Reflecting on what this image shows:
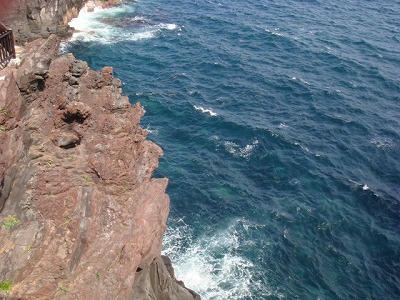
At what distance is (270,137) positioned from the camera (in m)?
62.8

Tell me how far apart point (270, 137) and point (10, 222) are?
4444 cm

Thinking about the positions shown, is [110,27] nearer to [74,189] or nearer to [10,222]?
[74,189]

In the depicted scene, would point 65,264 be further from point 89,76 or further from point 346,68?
point 346,68

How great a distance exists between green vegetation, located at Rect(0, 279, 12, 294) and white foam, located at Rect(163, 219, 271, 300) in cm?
2264

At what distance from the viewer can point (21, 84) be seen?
28.8 meters

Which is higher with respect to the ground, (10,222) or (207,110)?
(10,222)

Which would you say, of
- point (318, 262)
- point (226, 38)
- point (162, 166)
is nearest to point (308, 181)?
point (318, 262)

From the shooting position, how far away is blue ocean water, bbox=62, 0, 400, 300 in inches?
1763

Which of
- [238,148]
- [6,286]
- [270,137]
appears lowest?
[238,148]

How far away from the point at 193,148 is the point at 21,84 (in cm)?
3393

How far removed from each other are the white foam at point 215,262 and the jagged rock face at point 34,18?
47.2 metres

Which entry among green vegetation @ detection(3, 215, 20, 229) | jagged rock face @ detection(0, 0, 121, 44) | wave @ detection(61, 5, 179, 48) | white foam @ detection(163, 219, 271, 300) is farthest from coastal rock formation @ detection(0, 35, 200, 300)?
wave @ detection(61, 5, 179, 48)

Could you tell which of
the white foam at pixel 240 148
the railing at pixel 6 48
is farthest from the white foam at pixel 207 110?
the railing at pixel 6 48

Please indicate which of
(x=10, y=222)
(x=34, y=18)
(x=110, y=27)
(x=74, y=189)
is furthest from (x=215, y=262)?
(x=110, y=27)
